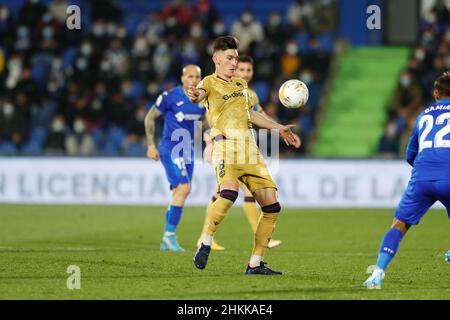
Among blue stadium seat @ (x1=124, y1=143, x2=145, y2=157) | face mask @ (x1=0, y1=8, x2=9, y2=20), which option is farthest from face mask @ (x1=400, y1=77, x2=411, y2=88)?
face mask @ (x1=0, y1=8, x2=9, y2=20)

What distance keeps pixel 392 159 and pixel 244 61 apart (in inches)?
327

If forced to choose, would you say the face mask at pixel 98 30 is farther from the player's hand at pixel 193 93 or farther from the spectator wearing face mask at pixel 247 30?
the player's hand at pixel 193 93

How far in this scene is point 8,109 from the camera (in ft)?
78.2

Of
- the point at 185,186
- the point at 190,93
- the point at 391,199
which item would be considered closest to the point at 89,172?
the point at 391,199

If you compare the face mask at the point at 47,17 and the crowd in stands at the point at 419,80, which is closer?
the crowd in stands at the point at 419,80

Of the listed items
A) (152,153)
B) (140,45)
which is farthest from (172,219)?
(140,45)

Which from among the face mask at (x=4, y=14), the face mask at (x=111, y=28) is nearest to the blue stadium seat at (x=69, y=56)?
the face mask at (x=111, y=28)

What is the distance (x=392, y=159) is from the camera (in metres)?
20.7

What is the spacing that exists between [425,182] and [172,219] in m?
4.76

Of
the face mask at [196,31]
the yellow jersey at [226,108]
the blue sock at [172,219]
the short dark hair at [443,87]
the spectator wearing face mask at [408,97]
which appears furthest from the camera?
the face mask at [196,31]

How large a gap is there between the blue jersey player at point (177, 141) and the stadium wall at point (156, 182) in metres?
7.27

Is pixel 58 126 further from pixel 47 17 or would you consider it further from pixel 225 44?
pixel 225 44

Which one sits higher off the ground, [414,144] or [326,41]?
[326,41]

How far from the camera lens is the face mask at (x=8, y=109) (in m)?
23.5
